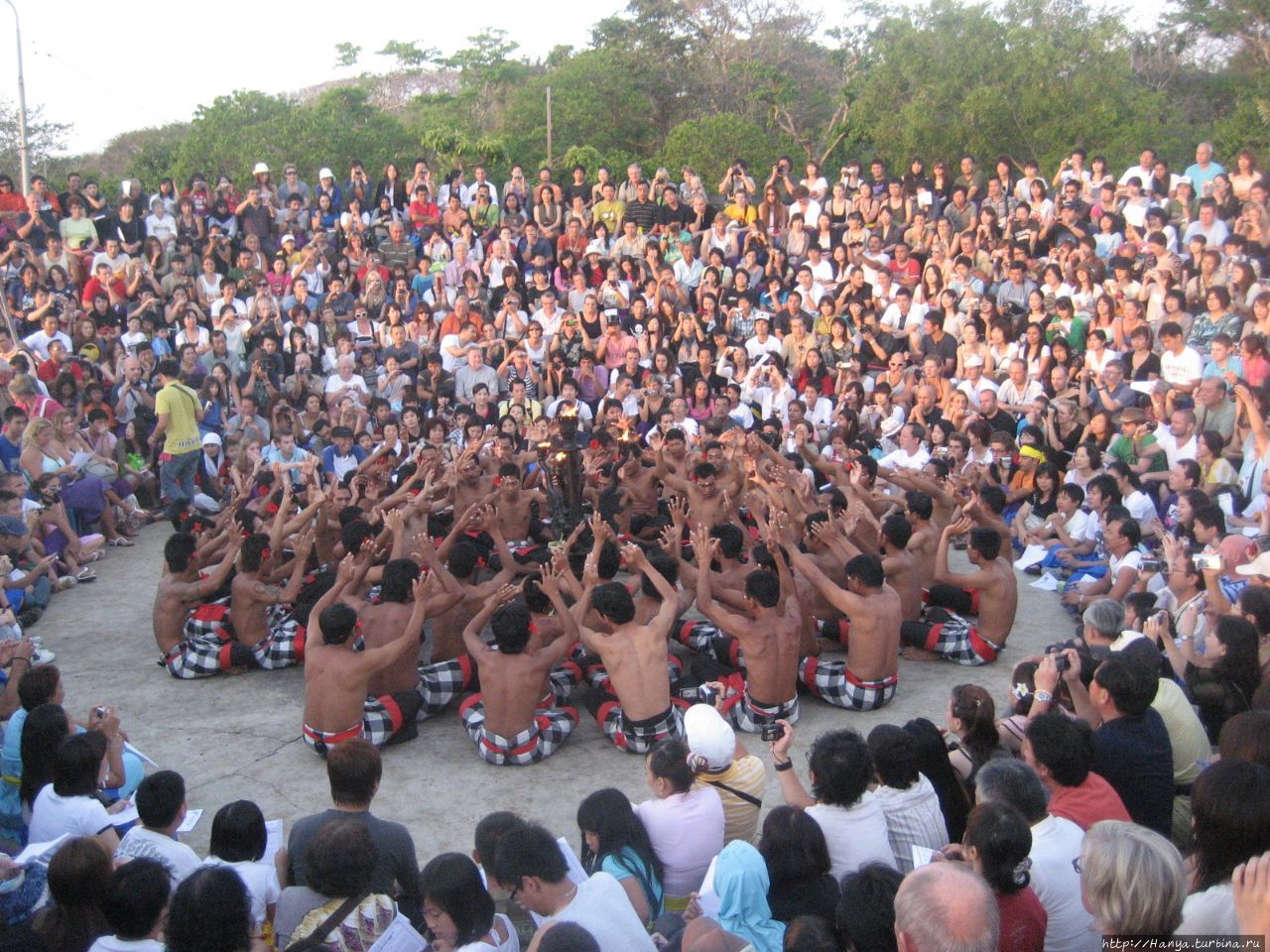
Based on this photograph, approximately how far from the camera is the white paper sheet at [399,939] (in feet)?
12.7

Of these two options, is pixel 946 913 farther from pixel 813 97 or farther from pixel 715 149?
pixel 813 97

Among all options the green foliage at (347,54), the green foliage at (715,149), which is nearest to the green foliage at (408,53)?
the green foliage at (347,54)

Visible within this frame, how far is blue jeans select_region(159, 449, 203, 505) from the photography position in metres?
12.0

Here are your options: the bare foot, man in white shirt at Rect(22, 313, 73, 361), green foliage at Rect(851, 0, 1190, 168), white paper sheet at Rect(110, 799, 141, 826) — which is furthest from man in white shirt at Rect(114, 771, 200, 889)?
green foliage at Rect(851, 0, 1190, 168)

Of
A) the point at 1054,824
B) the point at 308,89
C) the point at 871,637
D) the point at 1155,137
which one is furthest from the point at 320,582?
the point at 308,89

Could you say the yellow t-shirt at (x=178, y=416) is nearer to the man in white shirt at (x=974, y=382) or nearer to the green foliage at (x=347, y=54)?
the man in white shirt at (x=974, y=382)

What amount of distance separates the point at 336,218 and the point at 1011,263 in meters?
9.99

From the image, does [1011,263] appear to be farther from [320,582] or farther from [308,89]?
[308,89]

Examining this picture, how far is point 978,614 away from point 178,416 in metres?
8.13

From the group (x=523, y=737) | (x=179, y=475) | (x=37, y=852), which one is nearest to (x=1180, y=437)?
(x=523, y=737)

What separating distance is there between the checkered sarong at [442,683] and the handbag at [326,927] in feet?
11.2

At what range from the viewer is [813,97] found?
28.0 meters

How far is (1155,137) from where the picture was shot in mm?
19562

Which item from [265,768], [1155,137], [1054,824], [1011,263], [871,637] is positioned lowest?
[265,768]
